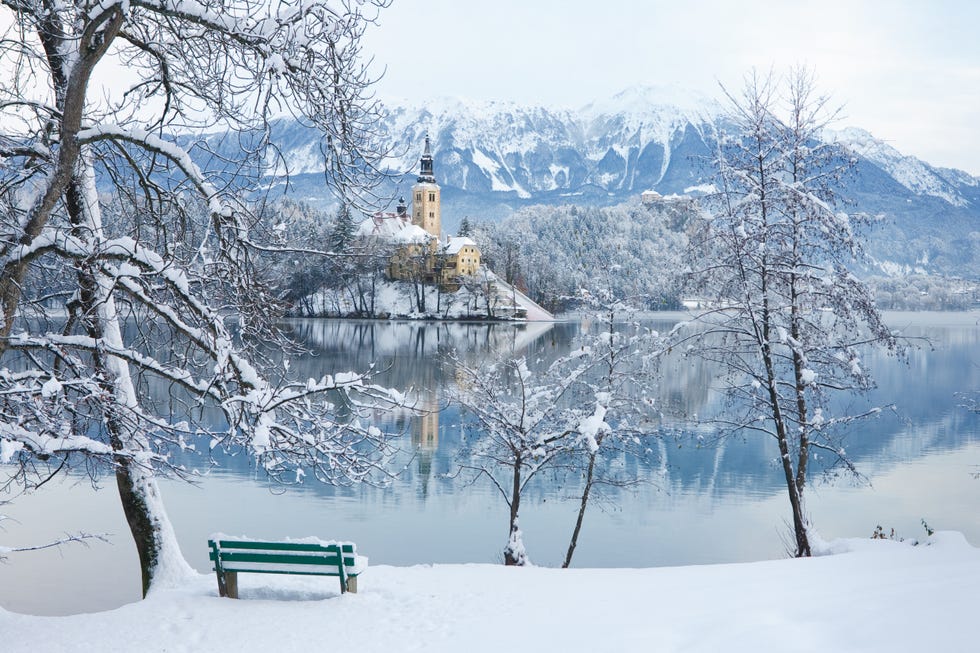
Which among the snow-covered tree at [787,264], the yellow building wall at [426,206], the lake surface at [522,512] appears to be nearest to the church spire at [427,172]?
the yellow building wall at [426,206]

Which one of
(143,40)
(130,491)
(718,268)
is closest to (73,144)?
(143,40)

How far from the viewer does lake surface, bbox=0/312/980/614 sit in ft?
52.5

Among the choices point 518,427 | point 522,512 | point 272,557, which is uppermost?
point 518,427

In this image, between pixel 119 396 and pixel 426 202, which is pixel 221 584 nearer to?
pixel 119 396

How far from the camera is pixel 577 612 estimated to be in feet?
25.7

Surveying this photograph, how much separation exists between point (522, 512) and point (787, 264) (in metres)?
9.34

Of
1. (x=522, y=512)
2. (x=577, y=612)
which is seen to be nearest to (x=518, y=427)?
(x=522, y=512)

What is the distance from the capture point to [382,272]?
302 ft

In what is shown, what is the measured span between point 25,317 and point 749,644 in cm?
729

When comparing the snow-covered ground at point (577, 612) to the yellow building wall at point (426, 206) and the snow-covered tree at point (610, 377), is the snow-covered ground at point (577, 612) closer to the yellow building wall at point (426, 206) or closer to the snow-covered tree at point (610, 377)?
the snow-covered tree at point (610, 377)

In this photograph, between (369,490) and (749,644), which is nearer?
(749,644)

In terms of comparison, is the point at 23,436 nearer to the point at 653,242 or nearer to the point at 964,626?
the point at 964,626

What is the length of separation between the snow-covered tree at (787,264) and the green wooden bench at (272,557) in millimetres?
7237

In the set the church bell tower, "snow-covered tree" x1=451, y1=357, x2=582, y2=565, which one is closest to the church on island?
the church bell tower
